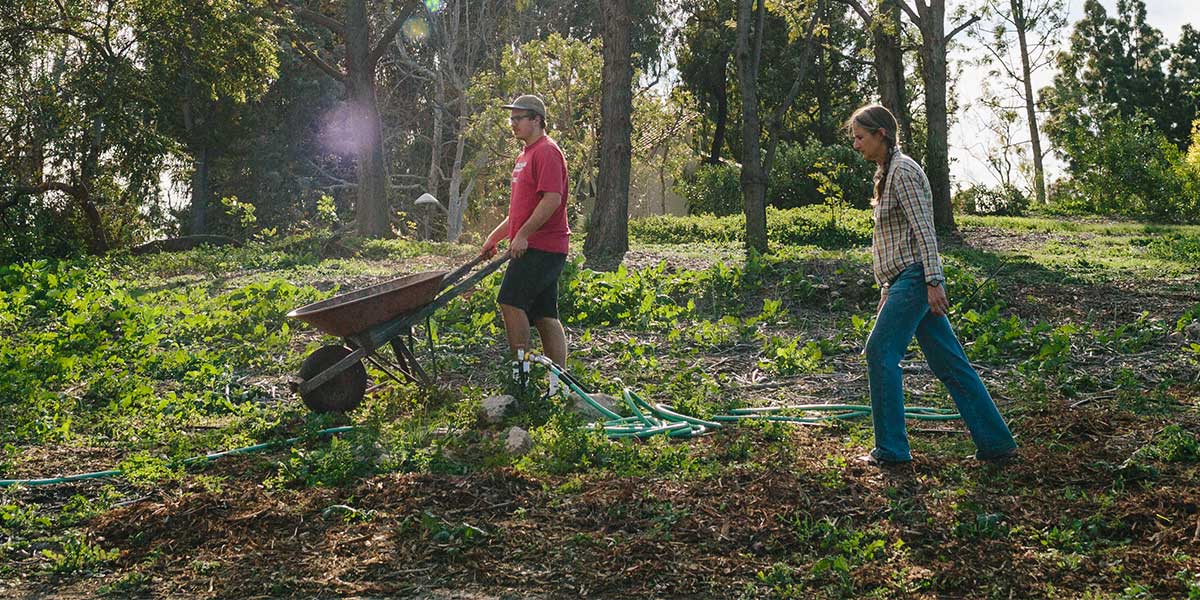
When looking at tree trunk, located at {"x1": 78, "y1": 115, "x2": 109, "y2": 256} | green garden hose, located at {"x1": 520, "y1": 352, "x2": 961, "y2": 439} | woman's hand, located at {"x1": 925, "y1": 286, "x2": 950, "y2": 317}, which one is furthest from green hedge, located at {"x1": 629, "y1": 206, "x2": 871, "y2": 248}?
woman's hand, located at {"x1": 925, "y1": 286, "x2": 950, "y2": 317}

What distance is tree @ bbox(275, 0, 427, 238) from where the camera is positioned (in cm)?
2239

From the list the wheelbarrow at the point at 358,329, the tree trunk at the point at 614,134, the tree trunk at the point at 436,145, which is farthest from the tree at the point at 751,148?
the tree trunk at the point at 436,145

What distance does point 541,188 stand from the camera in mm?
6359

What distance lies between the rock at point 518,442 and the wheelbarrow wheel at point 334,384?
1230mm

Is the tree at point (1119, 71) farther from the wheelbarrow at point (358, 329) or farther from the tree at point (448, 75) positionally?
the wheelbarrow at point (358, 329)

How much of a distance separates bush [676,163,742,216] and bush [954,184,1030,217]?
230 inches

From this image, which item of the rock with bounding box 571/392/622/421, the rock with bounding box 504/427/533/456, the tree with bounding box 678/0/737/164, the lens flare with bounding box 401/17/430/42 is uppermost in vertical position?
the lens flare with bounding box 401/17/430/42

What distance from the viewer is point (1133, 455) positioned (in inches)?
193

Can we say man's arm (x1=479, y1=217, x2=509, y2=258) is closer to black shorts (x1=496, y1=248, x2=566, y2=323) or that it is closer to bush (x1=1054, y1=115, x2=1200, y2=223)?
black shorts (x1=496, y1=248, x2=566, y2=323)

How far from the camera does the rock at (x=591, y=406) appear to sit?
248 inches

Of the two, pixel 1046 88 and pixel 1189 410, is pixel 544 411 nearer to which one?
pixel 1189 410

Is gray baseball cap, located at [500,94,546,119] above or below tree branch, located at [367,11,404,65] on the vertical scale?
below

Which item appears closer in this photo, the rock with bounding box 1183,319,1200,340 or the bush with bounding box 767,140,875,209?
the rock with bounding box 1183,319,1200,340

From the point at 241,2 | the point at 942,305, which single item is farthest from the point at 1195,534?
the point at 241,2
